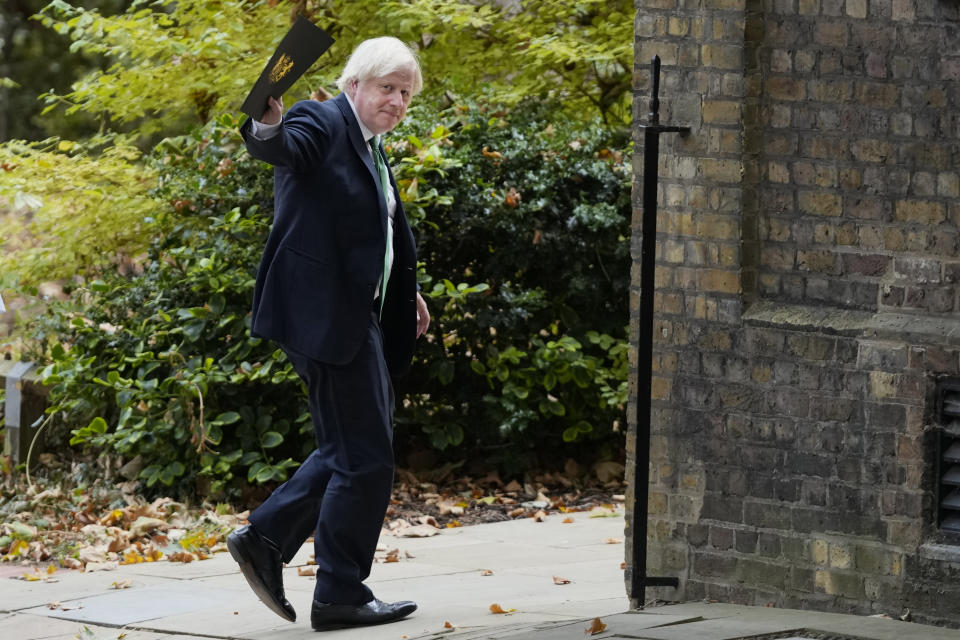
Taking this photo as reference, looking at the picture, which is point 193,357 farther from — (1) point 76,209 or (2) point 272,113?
(2) point 272,113

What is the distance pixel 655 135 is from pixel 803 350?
82 cm

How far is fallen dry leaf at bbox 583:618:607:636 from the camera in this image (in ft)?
14.1

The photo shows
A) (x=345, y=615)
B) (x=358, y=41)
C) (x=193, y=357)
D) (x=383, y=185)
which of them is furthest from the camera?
(x=358, y=41)

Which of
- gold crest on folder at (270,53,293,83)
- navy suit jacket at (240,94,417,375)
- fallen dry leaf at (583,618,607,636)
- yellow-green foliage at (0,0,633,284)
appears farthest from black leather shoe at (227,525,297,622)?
yellow-green foliage at (0,0,633,284)

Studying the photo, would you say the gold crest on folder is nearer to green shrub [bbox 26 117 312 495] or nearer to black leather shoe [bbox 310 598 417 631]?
black leather shoe [bbox 310 598 417 631]

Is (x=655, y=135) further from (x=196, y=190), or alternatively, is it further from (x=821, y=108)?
(x=196, y=190)

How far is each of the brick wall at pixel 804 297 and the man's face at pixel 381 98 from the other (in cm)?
78

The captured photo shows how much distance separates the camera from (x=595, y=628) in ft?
14.2

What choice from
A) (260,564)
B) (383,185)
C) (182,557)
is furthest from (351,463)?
(182,557)

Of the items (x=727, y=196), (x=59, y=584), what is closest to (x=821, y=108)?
(x=727, y=196)

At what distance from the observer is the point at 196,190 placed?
805cm

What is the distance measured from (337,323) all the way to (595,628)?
1.21m

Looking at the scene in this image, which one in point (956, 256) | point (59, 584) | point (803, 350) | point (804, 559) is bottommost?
point (59, 584)

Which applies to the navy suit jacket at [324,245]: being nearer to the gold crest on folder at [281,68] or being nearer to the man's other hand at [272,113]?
the man's other hand at [272,113]
